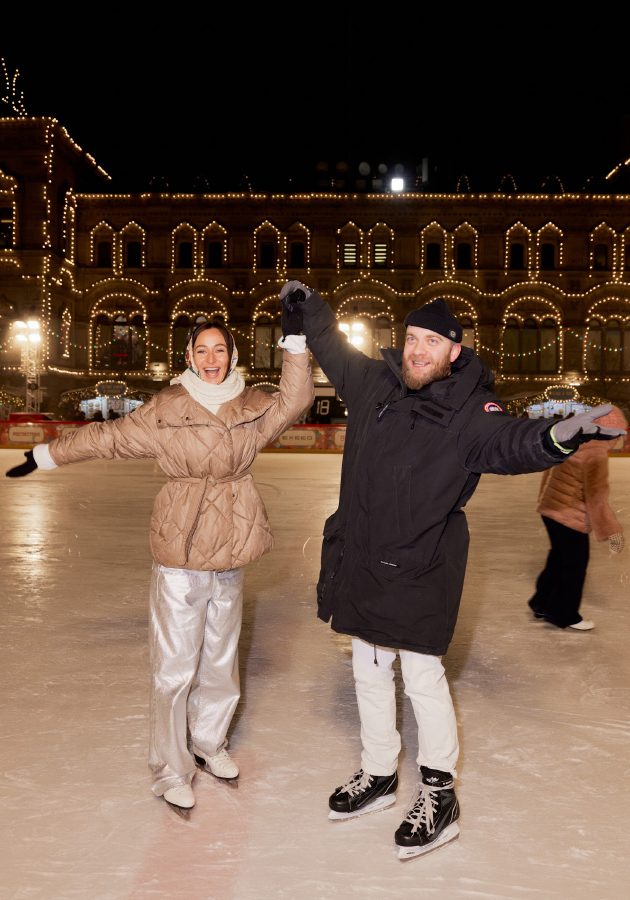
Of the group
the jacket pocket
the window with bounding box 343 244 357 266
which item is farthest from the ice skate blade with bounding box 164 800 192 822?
the window with bounding box 343 244 357 266

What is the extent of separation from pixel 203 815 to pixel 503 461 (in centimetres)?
152

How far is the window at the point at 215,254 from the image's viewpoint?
37.0 meters

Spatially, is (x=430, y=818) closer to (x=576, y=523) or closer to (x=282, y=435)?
(x=576, y=523)

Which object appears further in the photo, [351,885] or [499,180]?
[499,180]

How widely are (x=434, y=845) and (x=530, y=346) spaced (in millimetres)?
35283

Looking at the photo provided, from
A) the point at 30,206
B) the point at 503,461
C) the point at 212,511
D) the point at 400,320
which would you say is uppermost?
the point at 30,206

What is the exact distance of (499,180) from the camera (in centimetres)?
3816

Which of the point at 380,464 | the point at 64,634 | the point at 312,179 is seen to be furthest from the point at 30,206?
the point at 380,464

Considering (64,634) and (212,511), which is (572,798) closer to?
(212,511)

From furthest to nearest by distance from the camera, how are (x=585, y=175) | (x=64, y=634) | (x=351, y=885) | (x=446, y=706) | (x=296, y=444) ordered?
1. (x=585, y=175)
2. (x=296, y=444)
3. (x=64, y=634)
4. (x=446, y=706)
5. (x=351, y=885)

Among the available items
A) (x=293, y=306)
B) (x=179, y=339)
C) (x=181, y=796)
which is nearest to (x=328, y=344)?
(x=293, y=306)

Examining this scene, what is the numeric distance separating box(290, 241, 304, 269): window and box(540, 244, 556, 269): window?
9985mm

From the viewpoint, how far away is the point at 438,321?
114 inches

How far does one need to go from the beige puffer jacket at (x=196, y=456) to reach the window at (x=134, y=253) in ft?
117
